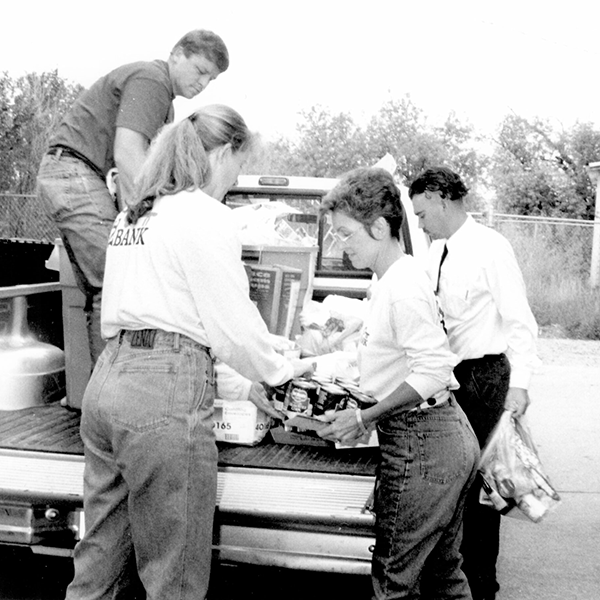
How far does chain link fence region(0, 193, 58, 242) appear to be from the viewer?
633 inches

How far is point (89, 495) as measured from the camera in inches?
112

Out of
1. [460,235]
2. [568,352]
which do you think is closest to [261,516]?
[460,235]

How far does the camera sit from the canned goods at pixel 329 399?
314 centimetres

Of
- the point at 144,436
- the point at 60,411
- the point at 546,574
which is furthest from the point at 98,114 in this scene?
the point at 546,574

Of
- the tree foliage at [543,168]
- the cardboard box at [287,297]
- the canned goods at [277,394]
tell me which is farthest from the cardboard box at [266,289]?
the tree foliage at [543,168]

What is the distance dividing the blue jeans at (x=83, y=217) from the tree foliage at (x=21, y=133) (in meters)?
14.8

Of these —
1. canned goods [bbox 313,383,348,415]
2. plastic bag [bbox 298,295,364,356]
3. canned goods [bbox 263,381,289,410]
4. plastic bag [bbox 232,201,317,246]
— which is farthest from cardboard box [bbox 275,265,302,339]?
canned goods [bbox 313,383,348,415]

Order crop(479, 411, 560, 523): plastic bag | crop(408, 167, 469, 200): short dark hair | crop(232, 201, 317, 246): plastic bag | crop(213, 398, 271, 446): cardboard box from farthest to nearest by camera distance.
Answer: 1. crop(232, 201, 317, 246): plastic bag
2. crop(408, 167, 469, 200): short dark hair
3. crop(213, 398, 271, 446): cardboard box
4. crop(479, 411, 560, 523): plastic bag

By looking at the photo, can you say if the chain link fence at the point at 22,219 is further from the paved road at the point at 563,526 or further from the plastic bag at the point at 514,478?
the plastic bag at the point at 514,478

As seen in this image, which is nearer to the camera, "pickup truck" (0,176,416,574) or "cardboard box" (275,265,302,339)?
"pickup truck" (0,176,416,574)

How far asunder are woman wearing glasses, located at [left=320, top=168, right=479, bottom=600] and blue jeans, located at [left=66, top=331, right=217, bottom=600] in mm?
566

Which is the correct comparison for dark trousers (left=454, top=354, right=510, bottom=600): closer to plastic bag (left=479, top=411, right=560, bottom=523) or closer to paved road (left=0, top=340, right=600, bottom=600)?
plastic bag (left=479, top=411, right=560, bottom=523)

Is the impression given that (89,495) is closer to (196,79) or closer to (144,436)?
(144,436)

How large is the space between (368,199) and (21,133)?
17.1 m
